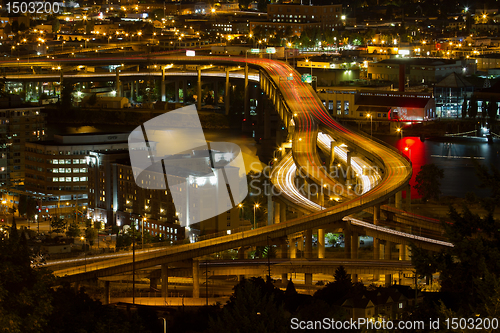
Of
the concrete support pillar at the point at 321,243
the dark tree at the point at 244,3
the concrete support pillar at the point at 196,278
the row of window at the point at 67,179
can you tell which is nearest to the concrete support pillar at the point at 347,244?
the concrete support pillar at the point at 321,243

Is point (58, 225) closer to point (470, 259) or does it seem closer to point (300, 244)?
point (300, 244)

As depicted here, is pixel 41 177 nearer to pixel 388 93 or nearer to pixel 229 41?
pixel 388 93

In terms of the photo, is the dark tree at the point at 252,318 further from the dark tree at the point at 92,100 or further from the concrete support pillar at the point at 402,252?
the dark tree at the point at 92,100

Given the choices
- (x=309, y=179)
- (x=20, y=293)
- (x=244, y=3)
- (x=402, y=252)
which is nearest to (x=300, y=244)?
(x=309, y=179)

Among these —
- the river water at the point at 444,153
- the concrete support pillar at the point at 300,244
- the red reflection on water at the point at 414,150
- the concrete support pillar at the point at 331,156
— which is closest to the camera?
the concrete support pillar at the point at 300,244

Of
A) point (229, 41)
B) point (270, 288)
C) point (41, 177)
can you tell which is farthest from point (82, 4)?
point (270, 288)

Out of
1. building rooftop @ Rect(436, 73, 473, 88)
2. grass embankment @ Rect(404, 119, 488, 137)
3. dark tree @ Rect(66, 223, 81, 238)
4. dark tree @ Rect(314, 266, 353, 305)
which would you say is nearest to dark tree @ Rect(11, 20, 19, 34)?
building rooftop @ Rect(436, 73, 473, 88)

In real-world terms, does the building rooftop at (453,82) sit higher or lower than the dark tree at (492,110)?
higher
